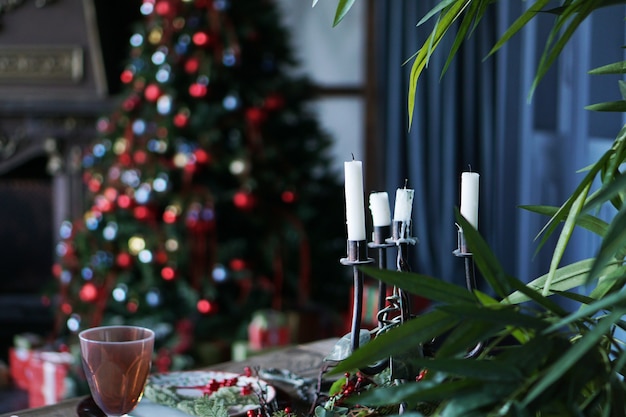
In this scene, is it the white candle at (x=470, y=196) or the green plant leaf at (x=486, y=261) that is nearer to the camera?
the green plant leaf at (x=486, y=261)

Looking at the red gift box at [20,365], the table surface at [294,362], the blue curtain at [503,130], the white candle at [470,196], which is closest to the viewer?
the white candle at [470,196]

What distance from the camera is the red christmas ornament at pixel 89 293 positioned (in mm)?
3270

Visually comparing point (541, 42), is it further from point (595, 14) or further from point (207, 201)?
point (207, 201)

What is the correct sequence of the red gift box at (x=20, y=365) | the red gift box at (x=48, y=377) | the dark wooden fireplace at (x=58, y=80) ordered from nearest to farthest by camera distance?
the red gift box at (x=48, y=377), the red gift box at (x=20, y=365), the dark wooden fireplace at (x=58, y=80)

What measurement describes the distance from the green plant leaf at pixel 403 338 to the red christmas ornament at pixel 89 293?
9.13 ft

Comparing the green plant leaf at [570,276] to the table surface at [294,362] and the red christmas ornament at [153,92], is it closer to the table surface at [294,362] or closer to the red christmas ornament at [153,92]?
the table surface at [294,362]

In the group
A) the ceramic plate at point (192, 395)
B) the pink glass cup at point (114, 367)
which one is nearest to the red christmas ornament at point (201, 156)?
the ceramic plate at point (192, 395)

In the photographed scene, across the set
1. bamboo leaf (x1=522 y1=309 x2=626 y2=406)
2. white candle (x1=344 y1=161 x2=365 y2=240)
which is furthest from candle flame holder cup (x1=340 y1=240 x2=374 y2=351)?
bamboo leaf (x1=522 y1=309 x2=626 y2=406)

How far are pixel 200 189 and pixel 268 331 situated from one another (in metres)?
0.60

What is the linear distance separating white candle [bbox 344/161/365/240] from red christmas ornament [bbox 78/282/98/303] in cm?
256

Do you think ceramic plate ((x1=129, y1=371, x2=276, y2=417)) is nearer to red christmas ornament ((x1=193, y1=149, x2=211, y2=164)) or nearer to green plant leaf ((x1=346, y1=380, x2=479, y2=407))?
green plant leaf ((x1=346, y1=380, x2=479, y2=407))

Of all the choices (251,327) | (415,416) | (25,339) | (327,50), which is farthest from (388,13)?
(415,416)

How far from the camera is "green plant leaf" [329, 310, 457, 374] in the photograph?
2.03 ft

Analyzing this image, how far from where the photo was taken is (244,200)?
3.21 metres
